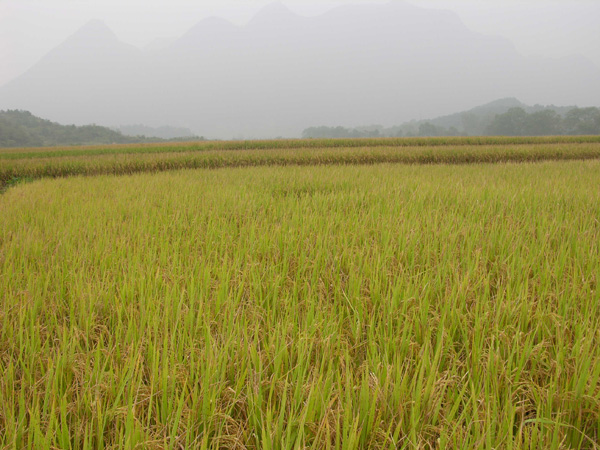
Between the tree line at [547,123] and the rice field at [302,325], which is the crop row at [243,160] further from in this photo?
the tree line at [547,123]

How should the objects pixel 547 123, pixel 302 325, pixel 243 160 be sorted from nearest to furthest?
pixel 302 325 < pixel 243 160 < pixel 547 123

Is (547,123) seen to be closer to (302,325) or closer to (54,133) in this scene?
(302,325)

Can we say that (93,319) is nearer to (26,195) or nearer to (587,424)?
(587,424)

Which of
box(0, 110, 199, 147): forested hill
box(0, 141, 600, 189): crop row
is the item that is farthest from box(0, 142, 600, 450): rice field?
box(0, 110, 199, 147): forested hill

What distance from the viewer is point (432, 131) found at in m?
88.8

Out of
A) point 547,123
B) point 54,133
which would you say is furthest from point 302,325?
point 54,133

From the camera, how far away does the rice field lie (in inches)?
31.8

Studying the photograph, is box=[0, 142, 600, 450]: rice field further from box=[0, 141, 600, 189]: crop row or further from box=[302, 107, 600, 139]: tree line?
box=[302, 107, 600, 139]: tree line

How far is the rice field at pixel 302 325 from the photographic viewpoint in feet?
2.65

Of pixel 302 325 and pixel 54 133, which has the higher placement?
pixel 54 133

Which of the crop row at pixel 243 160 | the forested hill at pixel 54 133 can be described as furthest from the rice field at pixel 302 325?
the forested hill at pixel 54 133

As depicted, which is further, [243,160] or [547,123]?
[547,123]

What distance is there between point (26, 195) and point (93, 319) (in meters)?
4.38

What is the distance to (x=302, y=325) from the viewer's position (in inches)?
52.4
